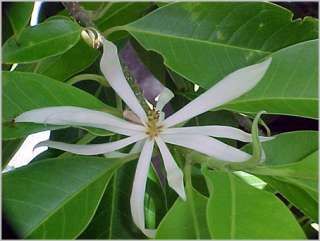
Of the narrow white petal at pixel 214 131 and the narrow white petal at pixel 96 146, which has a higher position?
the narrow white petal at pixel 214 131

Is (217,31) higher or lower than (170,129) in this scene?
higher

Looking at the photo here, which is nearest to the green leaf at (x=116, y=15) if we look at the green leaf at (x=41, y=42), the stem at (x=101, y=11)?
the stem at (x=101, y=11)

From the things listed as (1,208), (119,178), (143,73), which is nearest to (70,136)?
(119,178)

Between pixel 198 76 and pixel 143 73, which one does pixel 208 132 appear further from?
pixel 143 73

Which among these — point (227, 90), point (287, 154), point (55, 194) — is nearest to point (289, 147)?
point (287, 154)

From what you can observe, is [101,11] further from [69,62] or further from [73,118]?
[73,118]

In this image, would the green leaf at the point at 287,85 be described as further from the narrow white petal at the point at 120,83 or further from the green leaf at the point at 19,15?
the green leaf at the point at 19,15

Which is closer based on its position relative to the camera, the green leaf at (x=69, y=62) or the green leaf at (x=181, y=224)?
the green leaf at (x=181, y=224)
